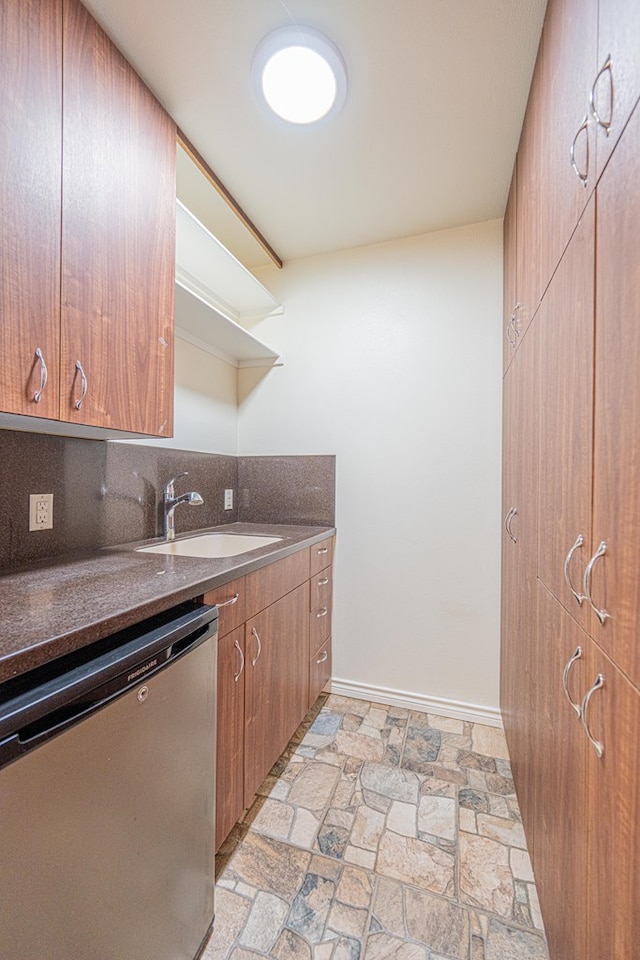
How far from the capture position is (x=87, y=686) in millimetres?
700

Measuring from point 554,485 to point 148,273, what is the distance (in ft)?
4.66

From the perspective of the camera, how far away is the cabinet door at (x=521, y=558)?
130cm

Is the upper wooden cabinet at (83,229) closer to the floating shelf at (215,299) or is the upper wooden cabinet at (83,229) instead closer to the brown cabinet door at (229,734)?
→ the floating shelf at (215,299)

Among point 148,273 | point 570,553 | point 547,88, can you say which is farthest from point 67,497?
point 547,88

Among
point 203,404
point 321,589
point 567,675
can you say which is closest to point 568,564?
point 567,675

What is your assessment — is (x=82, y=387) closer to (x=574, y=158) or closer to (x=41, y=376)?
(x=41, y=376)

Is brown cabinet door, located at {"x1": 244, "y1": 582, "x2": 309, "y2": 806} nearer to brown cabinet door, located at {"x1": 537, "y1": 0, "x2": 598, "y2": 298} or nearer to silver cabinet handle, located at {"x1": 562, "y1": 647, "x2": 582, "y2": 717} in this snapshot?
silver cabinet handle, located at {"x1": 562, "y1": 647, "x2": 582, "y2": 717}

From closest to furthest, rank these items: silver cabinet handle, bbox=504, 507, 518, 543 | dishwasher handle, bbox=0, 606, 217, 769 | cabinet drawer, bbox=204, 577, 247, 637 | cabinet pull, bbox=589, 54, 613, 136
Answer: dishwasher handle, bbox=0, 606, 217, 769 → cabinet pull, bbox=589, 54, 613, 136 → cabinet drawer, bbox=204, 577, 247, 637 → silver cabinet handle, bbox=504, 507, 518, 543

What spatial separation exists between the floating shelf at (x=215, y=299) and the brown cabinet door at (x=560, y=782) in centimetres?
172

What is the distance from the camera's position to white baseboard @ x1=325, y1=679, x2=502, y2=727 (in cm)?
205

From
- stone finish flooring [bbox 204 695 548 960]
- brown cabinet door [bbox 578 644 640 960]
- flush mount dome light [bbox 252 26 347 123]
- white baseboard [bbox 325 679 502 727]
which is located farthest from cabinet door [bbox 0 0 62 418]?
white baseboard [bbox 325 679 502 727]

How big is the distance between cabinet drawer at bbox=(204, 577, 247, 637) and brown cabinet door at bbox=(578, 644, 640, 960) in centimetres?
92

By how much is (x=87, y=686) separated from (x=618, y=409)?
1027 mm

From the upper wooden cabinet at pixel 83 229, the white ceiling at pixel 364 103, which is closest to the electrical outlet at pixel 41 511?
the upper wooden cabinet at pixel 83 229
